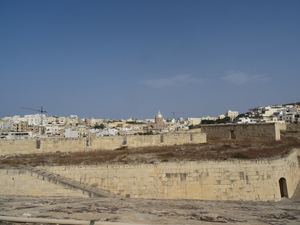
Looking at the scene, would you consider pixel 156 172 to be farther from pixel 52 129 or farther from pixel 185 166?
pixel 52 129

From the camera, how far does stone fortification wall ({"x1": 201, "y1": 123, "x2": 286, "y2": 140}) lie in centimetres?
2475

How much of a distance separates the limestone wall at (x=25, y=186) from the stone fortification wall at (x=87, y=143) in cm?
887

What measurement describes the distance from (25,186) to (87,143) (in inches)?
396

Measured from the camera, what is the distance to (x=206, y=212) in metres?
5.44

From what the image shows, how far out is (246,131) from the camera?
2712cm

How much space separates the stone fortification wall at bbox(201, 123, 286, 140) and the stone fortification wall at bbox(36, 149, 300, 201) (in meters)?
14.5

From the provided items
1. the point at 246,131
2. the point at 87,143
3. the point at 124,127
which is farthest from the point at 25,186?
the point at 124,127

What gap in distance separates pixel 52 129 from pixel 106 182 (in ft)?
191

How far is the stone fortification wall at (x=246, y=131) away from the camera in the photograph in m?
24.8

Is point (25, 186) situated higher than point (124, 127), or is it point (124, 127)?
point (124, 127)

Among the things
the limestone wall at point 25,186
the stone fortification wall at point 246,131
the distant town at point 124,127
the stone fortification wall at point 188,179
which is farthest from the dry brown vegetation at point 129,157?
the distant town at point 124,127

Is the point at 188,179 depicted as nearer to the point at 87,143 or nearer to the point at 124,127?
the point at 87,143

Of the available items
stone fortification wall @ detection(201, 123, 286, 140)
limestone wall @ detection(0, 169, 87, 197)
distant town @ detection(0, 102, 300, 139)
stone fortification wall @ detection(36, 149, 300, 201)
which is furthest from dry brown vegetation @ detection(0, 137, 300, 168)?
distant town @ detection(0, 102, 300, 139)

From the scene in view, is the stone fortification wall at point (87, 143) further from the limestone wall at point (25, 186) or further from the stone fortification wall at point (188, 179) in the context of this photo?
the limestone wall at point (25, 186)
